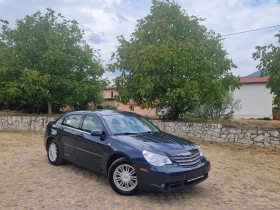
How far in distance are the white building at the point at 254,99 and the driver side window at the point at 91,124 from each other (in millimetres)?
23885

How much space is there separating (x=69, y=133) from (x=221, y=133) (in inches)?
275

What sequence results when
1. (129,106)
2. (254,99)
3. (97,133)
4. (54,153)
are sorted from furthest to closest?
(254,99)
(129,106)
(54,153)
(97,133)

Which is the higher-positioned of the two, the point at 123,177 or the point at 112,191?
the point at 123,177

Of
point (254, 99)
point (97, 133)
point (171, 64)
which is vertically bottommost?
point (97, 133)

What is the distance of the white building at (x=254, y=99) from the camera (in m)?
27.4

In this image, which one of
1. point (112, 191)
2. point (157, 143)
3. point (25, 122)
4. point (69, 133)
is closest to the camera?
point (157, 143)

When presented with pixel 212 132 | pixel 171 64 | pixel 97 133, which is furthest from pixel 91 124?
pixel 212 132

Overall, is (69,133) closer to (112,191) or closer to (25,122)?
(112,191)

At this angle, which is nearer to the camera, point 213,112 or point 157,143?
point 157,143

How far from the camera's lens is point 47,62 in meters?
14.2

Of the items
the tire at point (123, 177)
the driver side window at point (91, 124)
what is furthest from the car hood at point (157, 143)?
the driver side window at point (91, 124)

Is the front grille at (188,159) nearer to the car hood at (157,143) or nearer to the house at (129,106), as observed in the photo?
the car hood at (157,143)

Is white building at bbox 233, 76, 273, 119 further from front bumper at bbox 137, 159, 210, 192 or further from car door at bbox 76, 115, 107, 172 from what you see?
front bumper at bbox 137, 159, 210, 192

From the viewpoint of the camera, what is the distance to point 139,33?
1226cm
